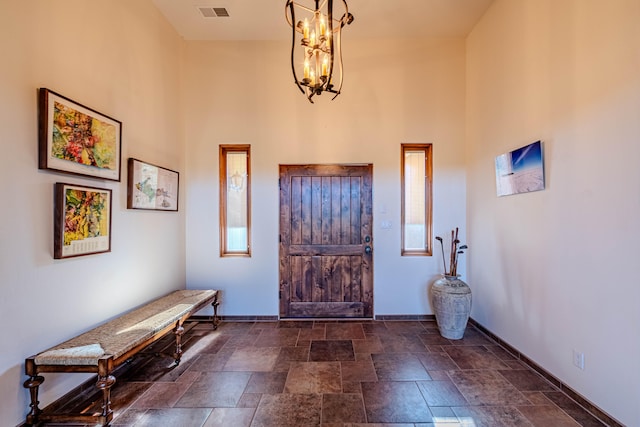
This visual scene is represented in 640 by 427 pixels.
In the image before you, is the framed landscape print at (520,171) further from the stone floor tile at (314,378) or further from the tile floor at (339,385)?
the stone floor tile at (314,378)

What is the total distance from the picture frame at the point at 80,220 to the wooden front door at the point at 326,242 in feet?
6.27

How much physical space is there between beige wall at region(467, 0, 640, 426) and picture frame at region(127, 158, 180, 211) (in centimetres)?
374

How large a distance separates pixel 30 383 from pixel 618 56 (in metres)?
4.24

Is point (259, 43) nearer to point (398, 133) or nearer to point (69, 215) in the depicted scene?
point (398, 133)

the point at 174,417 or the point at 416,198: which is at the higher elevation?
the point at 416,198

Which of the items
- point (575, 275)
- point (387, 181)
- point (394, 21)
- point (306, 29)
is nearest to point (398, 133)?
point (387, 181)

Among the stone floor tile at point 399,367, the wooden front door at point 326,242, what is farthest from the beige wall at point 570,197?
the wooden front door at point 326,242

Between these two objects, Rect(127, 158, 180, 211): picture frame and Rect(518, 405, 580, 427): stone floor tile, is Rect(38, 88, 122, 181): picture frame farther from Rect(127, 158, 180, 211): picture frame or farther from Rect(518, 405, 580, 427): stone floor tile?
Rect(518, 405, 580, 427): stone floor tile

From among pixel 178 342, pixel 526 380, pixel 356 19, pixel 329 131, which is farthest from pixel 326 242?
pixel 356 19

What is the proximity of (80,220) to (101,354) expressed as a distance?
0.99 metres

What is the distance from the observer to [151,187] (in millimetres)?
2969

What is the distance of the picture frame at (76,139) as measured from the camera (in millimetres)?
1839

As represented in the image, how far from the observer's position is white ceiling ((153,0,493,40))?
10.1ft

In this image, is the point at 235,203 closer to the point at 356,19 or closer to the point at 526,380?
the point at 356,19
